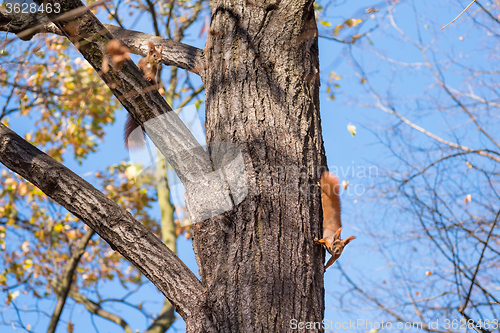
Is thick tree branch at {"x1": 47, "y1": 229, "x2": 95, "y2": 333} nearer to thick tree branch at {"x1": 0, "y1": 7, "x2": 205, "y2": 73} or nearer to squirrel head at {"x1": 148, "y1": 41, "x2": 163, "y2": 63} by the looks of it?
thick tree branch at {"x1": 0, "y1": 7, "x2": 205, "y2": 73}

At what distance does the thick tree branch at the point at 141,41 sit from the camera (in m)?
2.09

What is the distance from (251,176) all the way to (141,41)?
1167 mm

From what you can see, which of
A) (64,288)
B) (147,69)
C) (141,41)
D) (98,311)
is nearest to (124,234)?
(147,69)

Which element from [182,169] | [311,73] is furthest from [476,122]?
[182,169]

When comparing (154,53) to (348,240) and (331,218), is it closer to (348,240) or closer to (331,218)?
(331,218)

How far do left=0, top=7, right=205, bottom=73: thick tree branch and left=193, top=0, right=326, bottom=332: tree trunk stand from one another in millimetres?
124

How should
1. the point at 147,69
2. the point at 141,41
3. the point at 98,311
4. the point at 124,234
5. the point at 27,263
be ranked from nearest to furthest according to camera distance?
the point at 124,234, the point at 147,69, the point at 141,41, the point at 98,311, the point at 27,263

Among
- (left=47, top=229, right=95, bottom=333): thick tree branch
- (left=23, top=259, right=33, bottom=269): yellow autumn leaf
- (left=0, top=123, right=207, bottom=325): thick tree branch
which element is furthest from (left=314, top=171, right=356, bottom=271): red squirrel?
(left=23, top=259, right=33, bottom=269): yellow autumn leaf

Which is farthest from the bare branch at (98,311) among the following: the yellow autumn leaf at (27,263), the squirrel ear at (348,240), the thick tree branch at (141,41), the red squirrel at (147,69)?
the squirrel ear at (348,240)

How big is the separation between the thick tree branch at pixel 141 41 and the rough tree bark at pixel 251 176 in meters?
0.17

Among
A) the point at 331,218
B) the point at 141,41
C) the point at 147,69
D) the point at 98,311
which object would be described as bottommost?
the point at 331,218

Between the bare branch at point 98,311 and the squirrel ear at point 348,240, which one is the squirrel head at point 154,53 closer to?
the squirrel ear at point 348,240

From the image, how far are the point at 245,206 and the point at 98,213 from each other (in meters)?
0.60

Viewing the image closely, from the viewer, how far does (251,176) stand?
159cm
